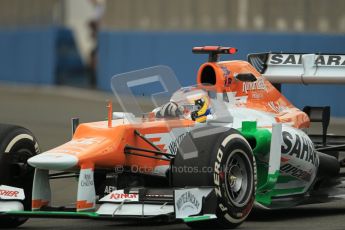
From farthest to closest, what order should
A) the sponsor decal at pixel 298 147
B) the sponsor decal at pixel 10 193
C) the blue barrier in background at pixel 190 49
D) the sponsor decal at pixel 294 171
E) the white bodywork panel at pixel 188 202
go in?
the blue barrier in background at pixel 190 49, the sponsor decal at pixel 294 171, the sponsor decal at pixel 298 147, the sponsor decal at pixel 10 193, the white bodywork panel at pixel 188 202

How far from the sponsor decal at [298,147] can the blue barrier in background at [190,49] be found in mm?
9903

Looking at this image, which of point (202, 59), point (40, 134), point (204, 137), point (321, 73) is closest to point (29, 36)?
point (202, 59)

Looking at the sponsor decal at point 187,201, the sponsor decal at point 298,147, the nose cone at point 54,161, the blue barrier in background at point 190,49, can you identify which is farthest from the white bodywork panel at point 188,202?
the blue barrier in background at point 190,49

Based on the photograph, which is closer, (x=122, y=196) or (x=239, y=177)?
(x=122, y=196)

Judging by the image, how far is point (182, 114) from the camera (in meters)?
9.88

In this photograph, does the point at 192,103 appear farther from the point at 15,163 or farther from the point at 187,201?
the point at 15,163

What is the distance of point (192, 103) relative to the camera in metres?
10.0

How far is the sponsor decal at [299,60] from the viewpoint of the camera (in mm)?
11602

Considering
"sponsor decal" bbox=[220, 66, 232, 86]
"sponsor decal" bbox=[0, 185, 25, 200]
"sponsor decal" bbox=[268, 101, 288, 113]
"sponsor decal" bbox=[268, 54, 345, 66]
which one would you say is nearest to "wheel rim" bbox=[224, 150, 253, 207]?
"sponsor decal" bbox=[220, 66, 232, 86]

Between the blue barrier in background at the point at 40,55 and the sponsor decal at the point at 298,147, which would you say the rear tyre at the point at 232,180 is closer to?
the sponsor decal at the point at 298,147

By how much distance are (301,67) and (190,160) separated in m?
3.39

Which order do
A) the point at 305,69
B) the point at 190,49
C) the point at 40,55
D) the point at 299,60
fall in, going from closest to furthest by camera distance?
the point at 305,69, the point at 299,60, the point at 190,49, the point at 40,55

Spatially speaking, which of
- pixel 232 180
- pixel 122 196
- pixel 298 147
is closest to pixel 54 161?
pixel 122 196

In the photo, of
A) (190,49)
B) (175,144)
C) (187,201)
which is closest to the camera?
(187,201)
